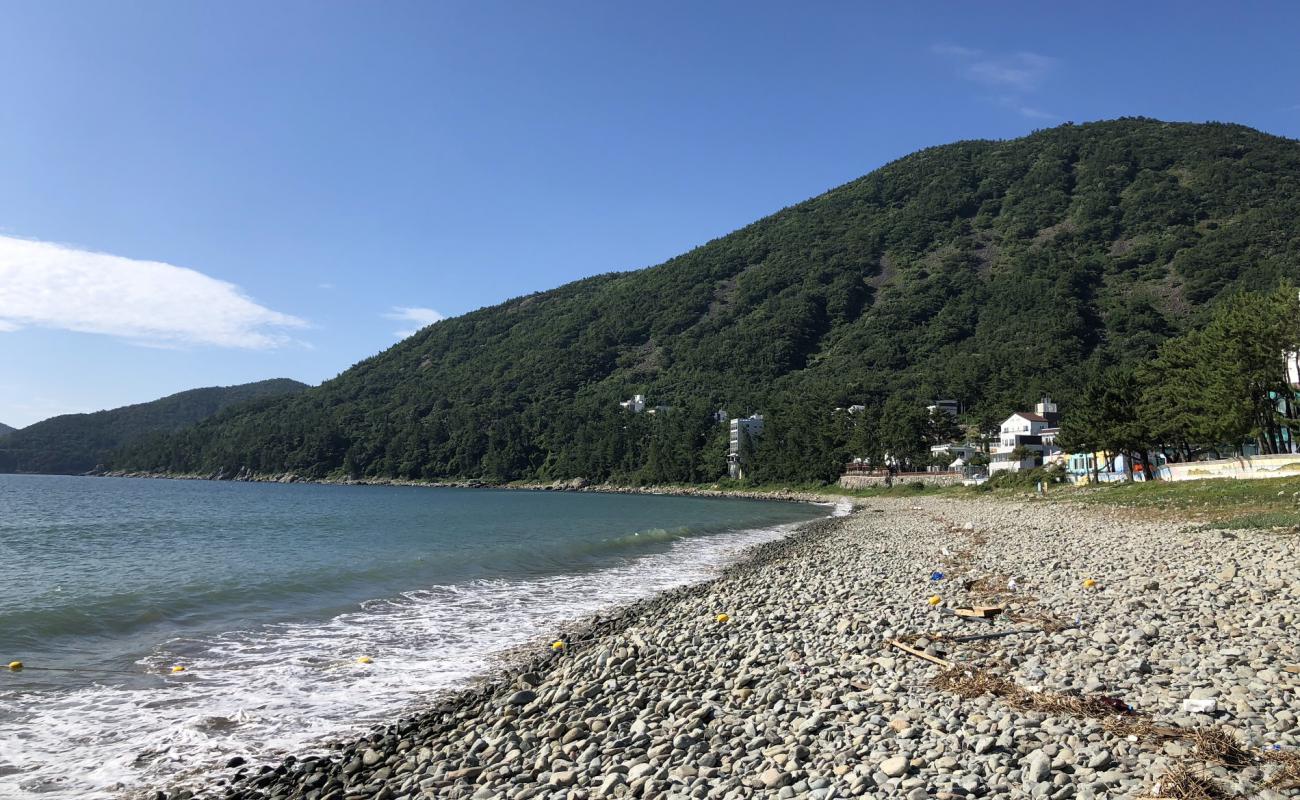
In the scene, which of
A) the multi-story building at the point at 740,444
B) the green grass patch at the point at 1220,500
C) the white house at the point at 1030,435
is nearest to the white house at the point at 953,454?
the white house at the point at 1030,435

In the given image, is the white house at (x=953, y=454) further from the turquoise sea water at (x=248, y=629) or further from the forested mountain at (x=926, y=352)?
the turquoise sea water at (x=248, y=629)

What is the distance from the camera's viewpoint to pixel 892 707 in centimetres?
782

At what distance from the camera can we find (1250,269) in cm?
14175

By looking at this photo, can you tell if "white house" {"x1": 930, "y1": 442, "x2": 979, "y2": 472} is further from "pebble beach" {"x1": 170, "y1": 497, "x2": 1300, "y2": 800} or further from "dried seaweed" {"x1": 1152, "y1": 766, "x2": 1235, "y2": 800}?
"dried seaweed" {"x1": 1152, "y1": 766, "x2": 1235, "y2": 800}

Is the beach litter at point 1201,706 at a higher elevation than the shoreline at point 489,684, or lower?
higher

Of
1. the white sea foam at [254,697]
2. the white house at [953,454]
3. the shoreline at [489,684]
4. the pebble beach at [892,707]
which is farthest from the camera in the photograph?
the white house at [953,454]

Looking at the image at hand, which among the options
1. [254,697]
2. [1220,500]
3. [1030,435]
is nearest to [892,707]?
[254,697]

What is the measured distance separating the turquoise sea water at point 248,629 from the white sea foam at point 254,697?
0.11 feet

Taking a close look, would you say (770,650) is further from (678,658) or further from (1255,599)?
(1255,599)

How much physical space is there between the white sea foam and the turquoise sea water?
0.03 metres

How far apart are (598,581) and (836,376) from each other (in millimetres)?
149035

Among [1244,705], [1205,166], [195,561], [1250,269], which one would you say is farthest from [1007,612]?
[1205,166]

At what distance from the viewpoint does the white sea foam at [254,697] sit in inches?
331

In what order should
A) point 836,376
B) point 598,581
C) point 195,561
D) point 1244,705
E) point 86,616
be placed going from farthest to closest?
point 836,376, point 195,561, point 598,581, point 86,616, point 1244,705
